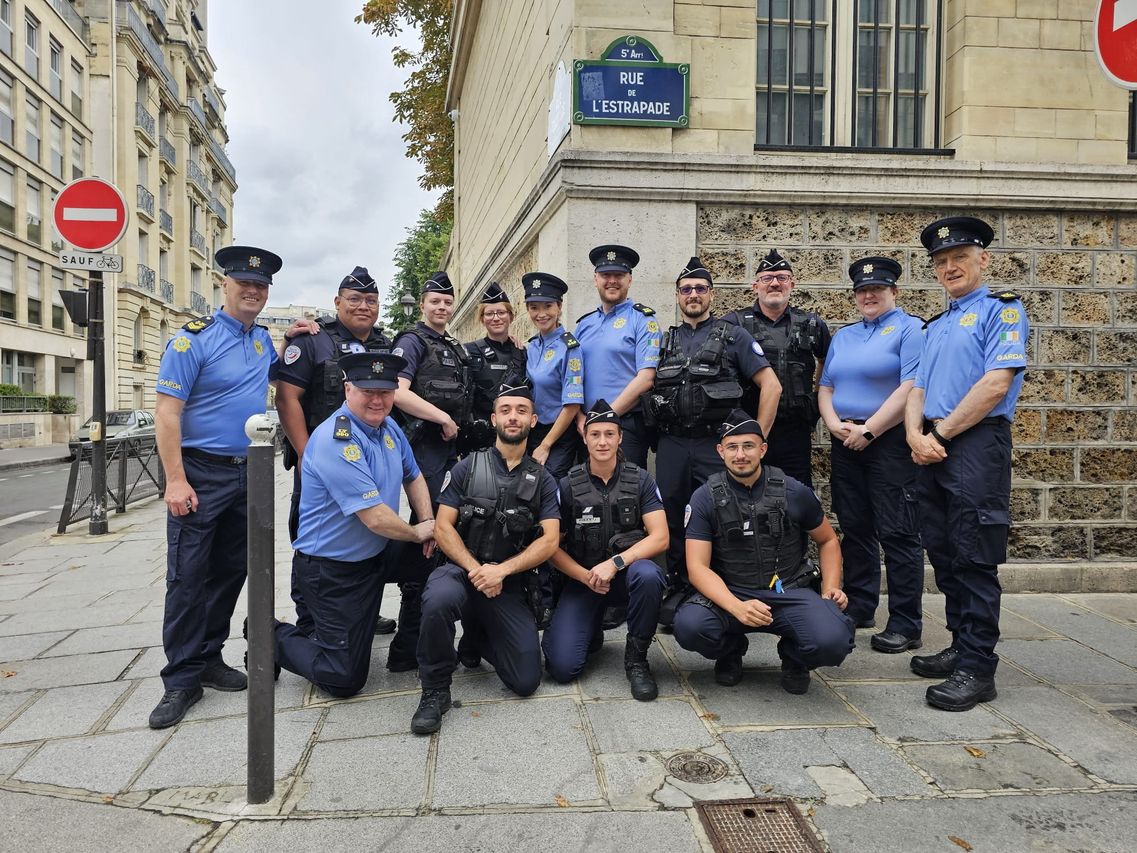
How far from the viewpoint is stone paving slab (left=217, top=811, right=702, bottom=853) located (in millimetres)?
2422

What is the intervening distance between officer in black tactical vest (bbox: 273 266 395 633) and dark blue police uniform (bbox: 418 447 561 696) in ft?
2.47

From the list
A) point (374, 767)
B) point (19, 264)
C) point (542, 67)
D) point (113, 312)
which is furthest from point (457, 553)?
point (113, 312)

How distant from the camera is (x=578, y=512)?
3934 mm

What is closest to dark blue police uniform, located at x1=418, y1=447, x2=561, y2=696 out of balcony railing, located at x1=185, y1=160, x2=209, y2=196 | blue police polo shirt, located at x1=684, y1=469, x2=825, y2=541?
blue police polo shirt, located at x1=684, y1=469, x2=825, y2=541

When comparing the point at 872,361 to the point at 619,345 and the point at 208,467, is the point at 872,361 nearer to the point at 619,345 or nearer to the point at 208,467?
the point at 619,345

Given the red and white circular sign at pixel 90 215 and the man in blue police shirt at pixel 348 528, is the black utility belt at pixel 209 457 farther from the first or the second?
the red and white circular sign at pixel 90 215

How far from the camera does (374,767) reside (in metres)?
2.92

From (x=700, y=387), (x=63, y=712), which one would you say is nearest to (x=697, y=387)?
(x=700, y=387)

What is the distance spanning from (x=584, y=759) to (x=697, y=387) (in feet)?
7.23

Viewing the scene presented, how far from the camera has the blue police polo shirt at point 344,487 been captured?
11.4 ft

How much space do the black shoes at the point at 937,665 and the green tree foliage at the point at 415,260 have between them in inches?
1621

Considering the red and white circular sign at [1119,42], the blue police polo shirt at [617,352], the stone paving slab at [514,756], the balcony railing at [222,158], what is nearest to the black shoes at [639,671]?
the stone paving slab at [514,756]

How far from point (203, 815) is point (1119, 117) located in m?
7.40

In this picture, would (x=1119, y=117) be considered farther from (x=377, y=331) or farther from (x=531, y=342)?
(x=377, y=331)
